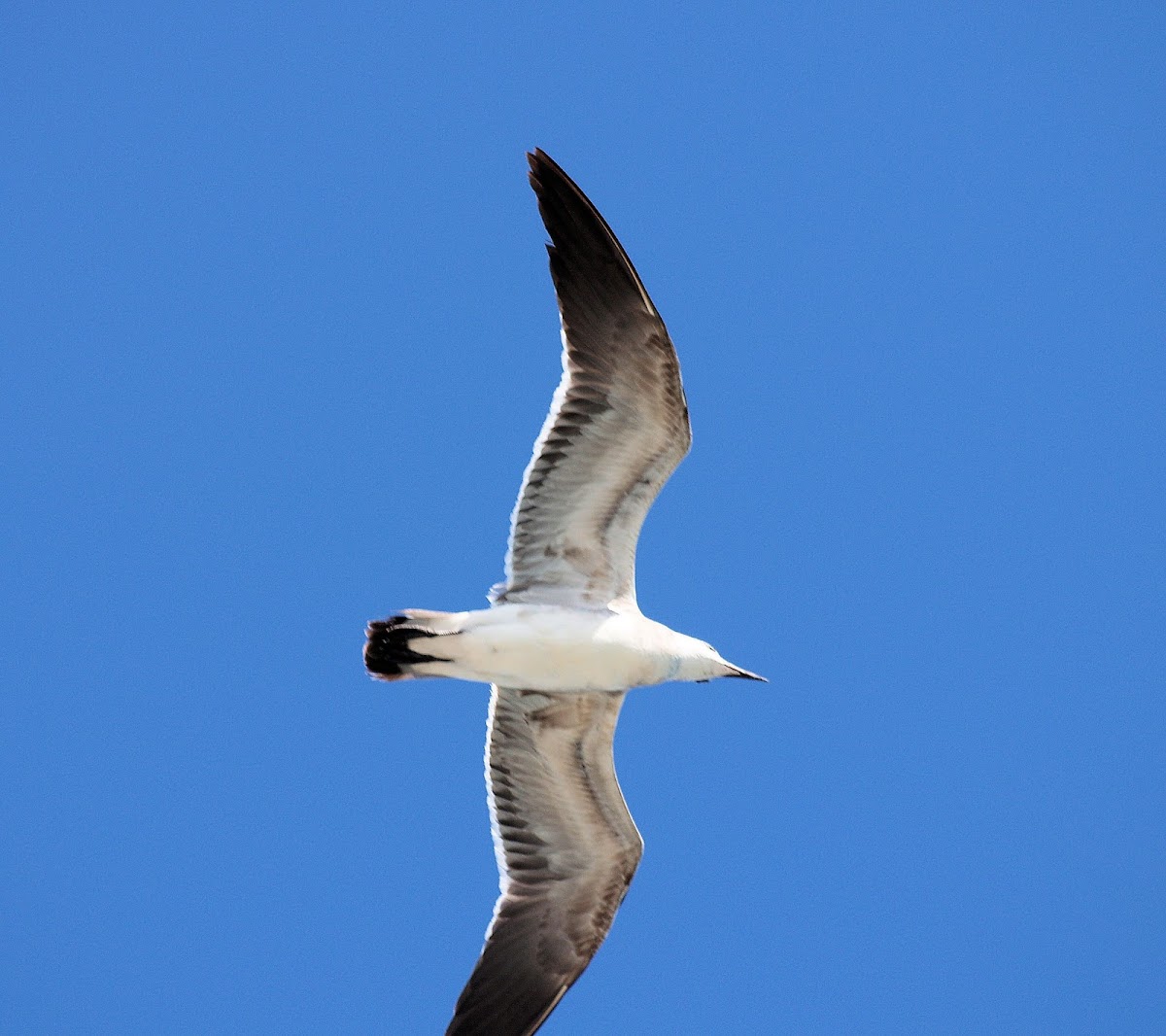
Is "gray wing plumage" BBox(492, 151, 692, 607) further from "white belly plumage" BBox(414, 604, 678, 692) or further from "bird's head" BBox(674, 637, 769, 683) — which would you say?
"bird's head" BBox(674, 637, 769, 683)

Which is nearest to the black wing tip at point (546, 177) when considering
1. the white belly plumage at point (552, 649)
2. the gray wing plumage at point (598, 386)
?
the gray wing plumage at point (598, 386)

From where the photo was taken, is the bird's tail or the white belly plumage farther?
the white belly plumage

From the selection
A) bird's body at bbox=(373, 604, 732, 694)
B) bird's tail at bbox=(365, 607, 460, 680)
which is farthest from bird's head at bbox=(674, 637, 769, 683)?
→ bird's tail at bbox=(365, 607, 460, 680)

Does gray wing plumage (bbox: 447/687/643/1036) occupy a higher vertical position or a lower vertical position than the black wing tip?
lower

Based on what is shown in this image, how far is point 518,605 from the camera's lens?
30.3 feet

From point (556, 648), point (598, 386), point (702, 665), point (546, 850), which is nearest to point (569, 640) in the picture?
point (556, 648)

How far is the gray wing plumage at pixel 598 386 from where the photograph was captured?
886 centimetres

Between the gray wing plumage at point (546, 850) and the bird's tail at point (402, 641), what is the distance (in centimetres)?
90

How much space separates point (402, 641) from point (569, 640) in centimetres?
94

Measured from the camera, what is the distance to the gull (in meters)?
8.88

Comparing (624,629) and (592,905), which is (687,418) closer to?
(624,629)

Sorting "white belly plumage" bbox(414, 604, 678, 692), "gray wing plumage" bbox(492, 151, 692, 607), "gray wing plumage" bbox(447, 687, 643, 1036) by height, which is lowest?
"gray wing plumage" bbox(447, 687, 643, 1036)

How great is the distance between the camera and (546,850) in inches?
392

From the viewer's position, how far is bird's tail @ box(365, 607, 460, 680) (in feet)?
29.0
